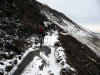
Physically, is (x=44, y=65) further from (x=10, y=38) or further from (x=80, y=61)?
(x=80, y=61)

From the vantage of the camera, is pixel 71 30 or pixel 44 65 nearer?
pixel 44 65

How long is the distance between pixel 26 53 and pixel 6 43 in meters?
2.63

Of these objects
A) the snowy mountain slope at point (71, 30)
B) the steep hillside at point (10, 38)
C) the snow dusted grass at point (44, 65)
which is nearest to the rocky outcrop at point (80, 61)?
the snow dusted grass at point (44, 65)

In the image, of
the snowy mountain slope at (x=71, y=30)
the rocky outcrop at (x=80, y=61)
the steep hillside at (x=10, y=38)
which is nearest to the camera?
the steep hillside at (x=10, y=38)

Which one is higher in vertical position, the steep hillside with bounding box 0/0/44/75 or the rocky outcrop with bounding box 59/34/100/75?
the steep hillside with bounding box 0/0/44/75

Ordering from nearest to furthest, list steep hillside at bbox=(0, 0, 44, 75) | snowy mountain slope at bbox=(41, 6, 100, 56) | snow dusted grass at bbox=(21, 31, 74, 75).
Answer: snow dusted grass at bbox=(21, 31, 74, 75) → steep hillside at bbox=(0, 0, 44, 75) → snowy mountain slope at bbox=(41, 6, 100, 56)

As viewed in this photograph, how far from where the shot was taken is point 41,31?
23.7 meters

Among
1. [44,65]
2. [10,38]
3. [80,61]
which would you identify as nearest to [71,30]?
[80,61]

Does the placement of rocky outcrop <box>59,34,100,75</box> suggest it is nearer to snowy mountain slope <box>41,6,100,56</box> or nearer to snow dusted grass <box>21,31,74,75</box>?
snow dusted grass <box>21,31,74,75</box>

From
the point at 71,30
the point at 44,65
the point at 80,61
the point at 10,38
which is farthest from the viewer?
the point at 71,30

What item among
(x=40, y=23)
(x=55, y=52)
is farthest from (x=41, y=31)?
(x=40, y=23)

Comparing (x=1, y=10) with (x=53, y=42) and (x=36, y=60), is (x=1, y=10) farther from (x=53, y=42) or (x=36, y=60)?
(x=36, y=60)

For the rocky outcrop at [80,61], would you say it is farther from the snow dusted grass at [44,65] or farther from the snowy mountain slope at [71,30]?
the snowy mountain slope at [71,30]

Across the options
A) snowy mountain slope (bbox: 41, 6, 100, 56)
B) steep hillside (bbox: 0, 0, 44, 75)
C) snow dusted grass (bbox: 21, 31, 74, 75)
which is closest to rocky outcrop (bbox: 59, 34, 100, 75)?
snow dusted grass (bbox: 21, 31, 74, 75)
